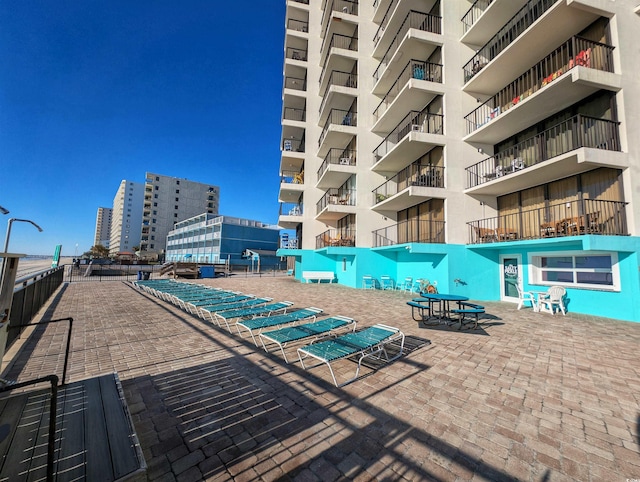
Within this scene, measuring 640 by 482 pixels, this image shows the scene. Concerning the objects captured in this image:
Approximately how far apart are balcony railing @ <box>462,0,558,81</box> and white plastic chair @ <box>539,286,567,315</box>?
10.6m

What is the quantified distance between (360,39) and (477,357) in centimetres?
2276

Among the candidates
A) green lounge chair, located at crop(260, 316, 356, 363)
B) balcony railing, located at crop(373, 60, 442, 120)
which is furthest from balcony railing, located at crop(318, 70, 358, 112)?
green lounge chair, located at crop(260, 316, 356, 363)

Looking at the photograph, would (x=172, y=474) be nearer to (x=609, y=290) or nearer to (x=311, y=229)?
(x=609, y=290)

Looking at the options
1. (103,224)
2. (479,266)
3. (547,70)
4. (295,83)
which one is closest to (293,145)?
(295,83)

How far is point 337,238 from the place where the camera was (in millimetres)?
20250

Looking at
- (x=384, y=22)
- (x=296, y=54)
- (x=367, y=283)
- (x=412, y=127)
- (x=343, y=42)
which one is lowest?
(x=367, y=283)

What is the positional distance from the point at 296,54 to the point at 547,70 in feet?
71.0

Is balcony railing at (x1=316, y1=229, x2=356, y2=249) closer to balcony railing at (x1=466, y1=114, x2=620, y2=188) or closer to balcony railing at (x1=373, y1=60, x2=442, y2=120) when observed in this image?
balcony railing at (x1=466, y1=114, x2=620, y2=188)

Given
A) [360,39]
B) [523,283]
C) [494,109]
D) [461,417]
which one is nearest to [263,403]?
[461,417]

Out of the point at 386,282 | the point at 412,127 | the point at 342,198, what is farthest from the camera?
the point at 342,198

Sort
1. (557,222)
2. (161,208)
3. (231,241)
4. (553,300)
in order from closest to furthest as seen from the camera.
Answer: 1. (553,300)
2. (557,222)
3. (231,241)
4. (161,208)

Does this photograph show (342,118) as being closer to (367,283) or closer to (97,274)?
(367,283)

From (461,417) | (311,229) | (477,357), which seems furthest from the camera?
(311,229)

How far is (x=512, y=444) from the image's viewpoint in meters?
Answer: 2.63
